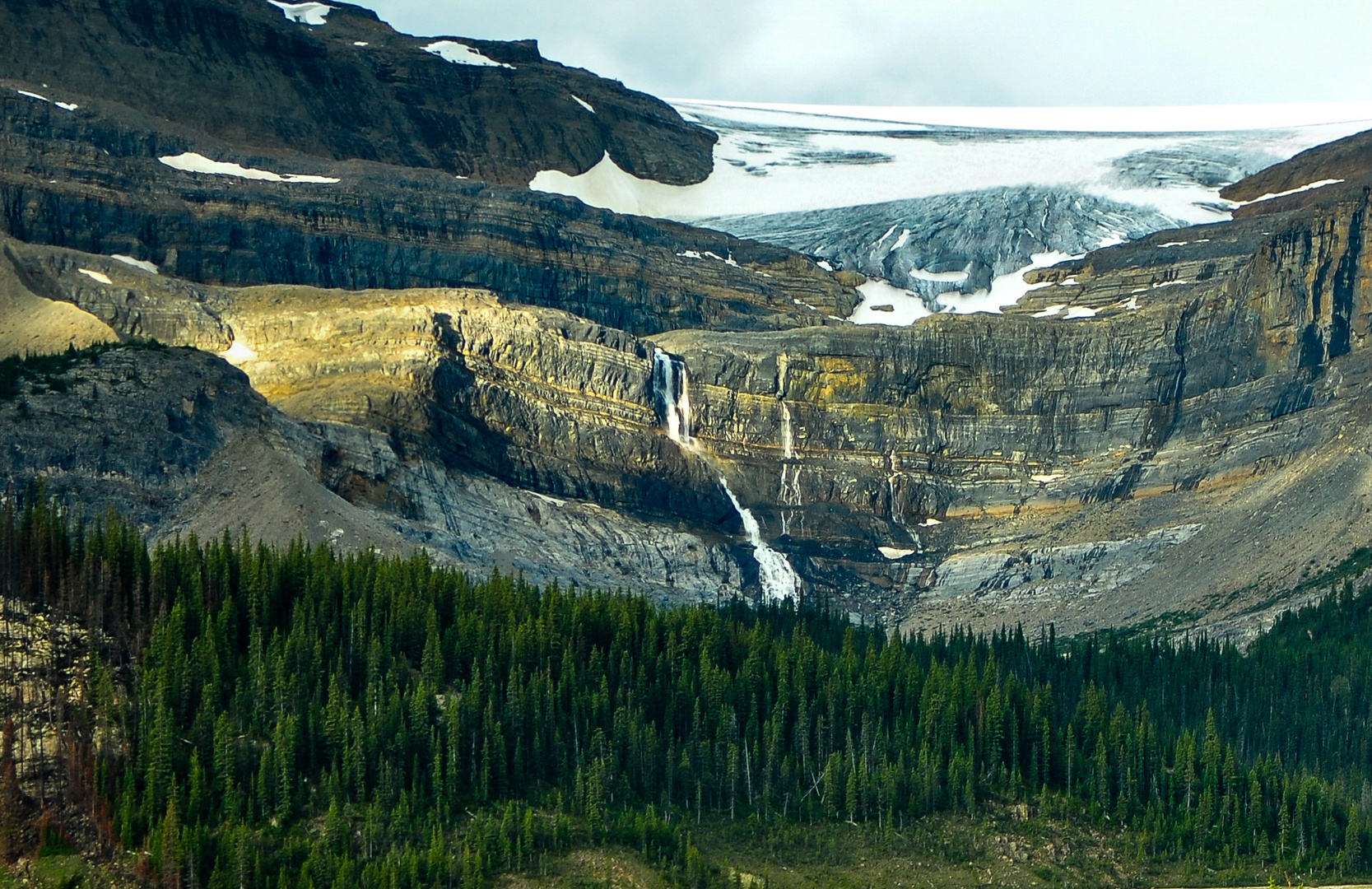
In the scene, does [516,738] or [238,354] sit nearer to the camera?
[516,738]

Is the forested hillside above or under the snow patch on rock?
under

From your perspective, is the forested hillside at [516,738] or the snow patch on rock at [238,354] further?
the snow patch on rock at [238,354]

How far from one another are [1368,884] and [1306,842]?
4.32 metres

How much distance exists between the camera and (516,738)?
123688 millimetres

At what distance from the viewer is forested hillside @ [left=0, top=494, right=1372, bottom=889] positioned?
367 ft

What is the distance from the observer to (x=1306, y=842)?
428 ft

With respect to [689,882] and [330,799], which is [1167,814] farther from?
[330,799]

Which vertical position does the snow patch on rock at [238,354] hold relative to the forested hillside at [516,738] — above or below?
above

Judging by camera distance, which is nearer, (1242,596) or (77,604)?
(77,604)

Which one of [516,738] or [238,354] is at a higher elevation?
[238,354]

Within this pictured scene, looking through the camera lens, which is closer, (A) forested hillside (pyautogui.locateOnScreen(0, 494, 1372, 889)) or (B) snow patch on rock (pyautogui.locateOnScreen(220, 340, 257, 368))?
(A) forested hillside (pyautogui.locateOnScreen(0, 494, 1372, 889))

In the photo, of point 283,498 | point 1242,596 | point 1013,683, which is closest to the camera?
point 1013,683

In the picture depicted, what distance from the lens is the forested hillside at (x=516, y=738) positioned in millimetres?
112000

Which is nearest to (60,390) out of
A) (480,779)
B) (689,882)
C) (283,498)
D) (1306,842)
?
(283,498)
